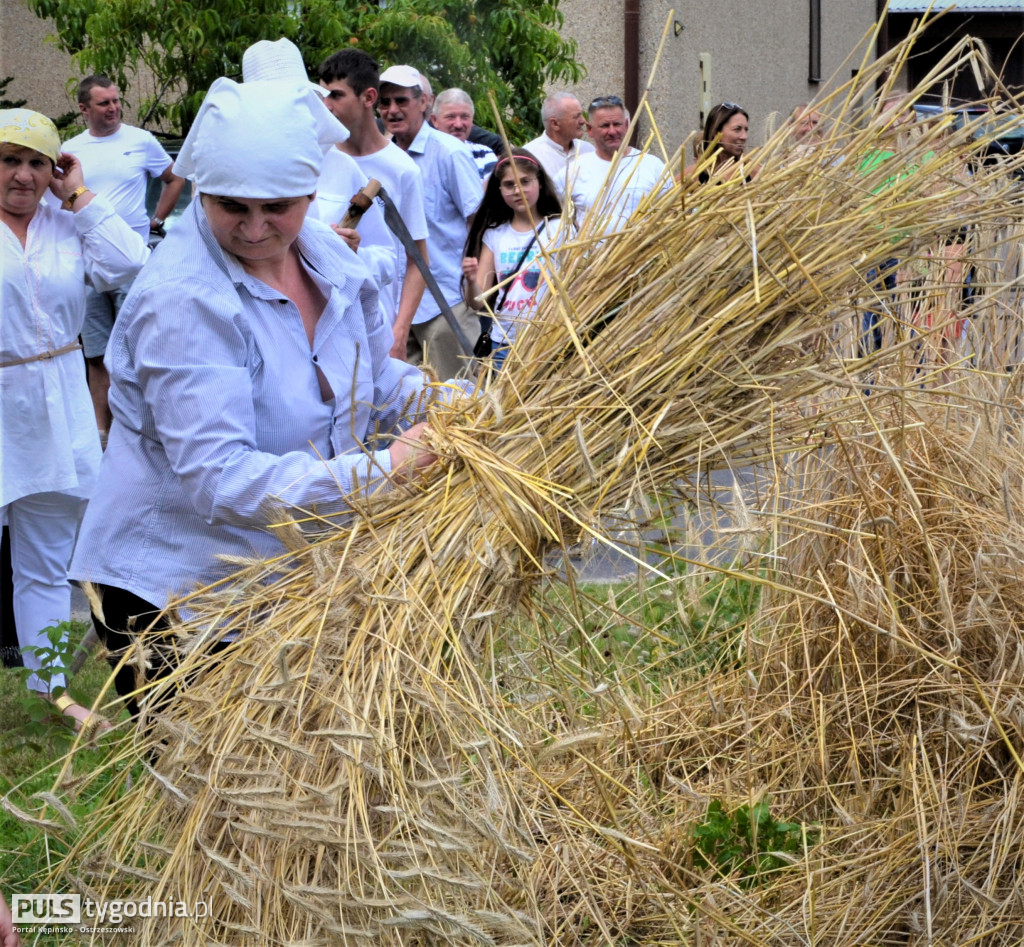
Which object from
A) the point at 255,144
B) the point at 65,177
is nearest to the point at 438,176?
the point at 65,177

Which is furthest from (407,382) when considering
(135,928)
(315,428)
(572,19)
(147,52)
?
(572,19)

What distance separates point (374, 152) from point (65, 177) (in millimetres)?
1478

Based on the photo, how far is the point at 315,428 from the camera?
8.47 feet

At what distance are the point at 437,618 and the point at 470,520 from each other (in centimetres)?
16

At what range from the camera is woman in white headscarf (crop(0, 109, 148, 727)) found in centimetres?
409

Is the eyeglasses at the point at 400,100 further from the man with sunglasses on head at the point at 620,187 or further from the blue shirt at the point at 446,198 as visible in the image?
the man with sunglasses on head at the point at 620,187

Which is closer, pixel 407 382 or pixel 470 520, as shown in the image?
pixel 470 520

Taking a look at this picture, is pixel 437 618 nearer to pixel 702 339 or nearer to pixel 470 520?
pixel 470 520

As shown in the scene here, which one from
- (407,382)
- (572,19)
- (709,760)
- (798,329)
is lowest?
(572,19)

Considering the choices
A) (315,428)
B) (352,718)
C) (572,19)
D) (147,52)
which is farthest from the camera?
(572,19)

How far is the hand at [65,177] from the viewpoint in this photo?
167 inches

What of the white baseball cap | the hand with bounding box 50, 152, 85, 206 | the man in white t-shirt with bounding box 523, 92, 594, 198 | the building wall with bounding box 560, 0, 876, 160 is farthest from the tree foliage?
the hand with bounding box 50, 152, 85, 206

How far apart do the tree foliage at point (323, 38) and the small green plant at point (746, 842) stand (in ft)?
24.8

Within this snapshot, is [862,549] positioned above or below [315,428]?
below
